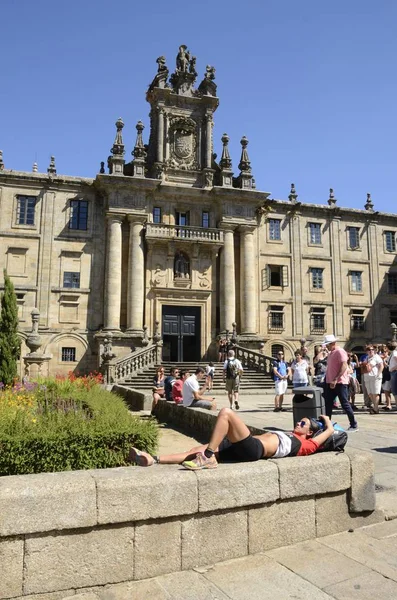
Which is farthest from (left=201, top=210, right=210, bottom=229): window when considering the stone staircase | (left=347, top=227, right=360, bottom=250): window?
(left=347, top=227, right=360, bottom=250): window

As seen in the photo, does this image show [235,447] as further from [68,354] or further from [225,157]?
[225,157]

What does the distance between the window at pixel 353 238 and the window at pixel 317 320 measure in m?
5.81

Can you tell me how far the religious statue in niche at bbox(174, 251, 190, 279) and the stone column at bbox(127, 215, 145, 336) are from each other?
234cm

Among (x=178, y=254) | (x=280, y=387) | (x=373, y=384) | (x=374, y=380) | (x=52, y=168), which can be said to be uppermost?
(x=52, y=168)

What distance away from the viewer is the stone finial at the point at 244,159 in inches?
1233

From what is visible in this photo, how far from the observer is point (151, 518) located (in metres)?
3.96

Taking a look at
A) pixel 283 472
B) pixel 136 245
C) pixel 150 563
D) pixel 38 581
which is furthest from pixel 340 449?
pixel 136 245

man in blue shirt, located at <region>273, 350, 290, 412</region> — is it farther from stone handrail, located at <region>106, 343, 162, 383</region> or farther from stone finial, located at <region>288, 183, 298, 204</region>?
stone finial, located at <region>288, 183, 298, 204</region>

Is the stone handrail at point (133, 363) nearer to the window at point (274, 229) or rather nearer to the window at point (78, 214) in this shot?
the window at point (78, 214)

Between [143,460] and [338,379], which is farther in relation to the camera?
[338,379]

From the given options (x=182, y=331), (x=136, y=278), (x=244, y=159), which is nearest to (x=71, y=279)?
(x=136, y=278)

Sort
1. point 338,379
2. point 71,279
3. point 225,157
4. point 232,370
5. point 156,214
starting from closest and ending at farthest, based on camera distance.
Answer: point 338,379, point 232,370, point 71,279, point 156,214, point 225,157

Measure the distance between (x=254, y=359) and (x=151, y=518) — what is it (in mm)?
23134

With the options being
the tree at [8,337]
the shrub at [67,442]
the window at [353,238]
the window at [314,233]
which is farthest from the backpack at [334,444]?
the window at [353,238]
